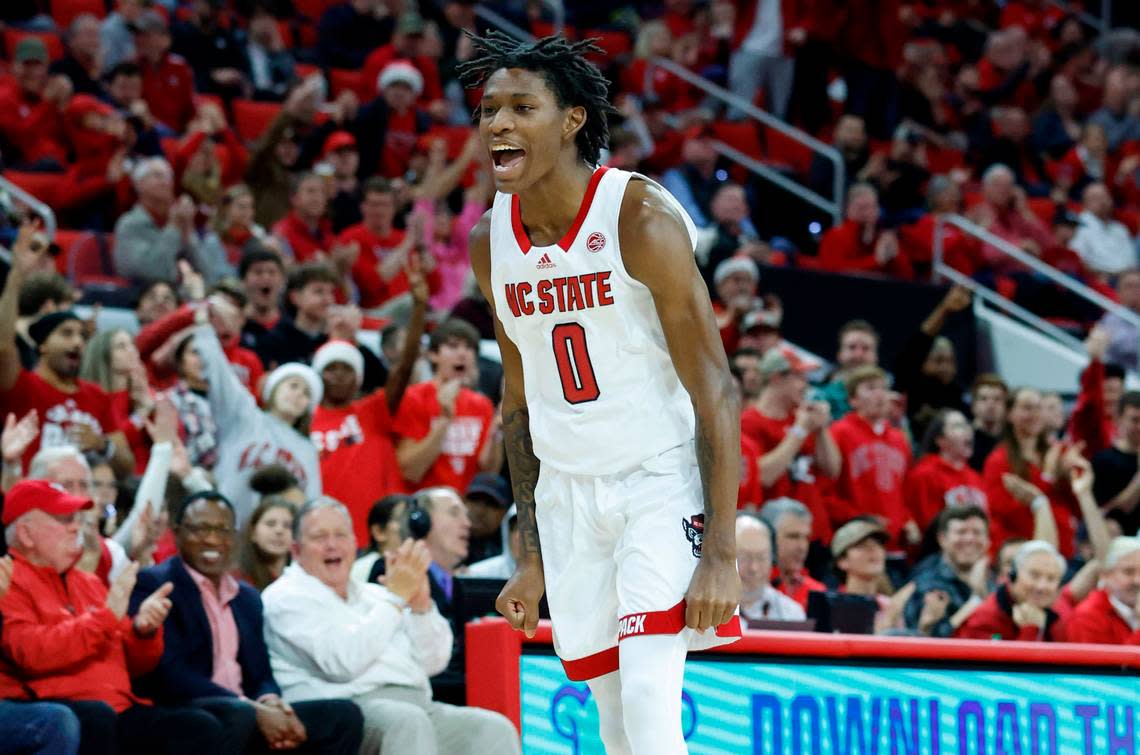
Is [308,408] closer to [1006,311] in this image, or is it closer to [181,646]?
[181,646]

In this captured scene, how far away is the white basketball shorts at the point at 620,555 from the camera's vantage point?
394cm

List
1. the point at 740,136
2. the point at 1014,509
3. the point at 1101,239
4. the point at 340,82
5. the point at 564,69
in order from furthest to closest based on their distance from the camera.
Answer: the point at 740,136 < the point at 1101,239 < the point at 340,82 < the point at 1014,509 < the point at 564,69

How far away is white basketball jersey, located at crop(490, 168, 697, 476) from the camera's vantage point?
13.3 ft

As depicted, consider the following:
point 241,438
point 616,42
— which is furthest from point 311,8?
point 241,438

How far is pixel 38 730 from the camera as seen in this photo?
5840 millimetres

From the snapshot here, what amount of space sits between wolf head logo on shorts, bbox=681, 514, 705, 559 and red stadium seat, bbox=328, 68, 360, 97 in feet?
33.2

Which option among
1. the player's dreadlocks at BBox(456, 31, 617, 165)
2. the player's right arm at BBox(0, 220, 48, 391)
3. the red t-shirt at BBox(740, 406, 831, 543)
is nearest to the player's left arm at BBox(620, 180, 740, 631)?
the player's dreadlocks at BBox(456, 31, 617, 165)

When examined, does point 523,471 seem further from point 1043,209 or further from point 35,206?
point 1043,209

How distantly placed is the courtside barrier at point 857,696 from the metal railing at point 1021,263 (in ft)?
26.3

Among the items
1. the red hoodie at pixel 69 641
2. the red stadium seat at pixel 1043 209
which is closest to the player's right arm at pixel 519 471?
the red hoodie at pixel 69 641

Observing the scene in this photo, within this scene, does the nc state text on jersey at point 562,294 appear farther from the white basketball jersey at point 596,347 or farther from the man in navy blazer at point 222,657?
the man in navy blazer at point 222,657

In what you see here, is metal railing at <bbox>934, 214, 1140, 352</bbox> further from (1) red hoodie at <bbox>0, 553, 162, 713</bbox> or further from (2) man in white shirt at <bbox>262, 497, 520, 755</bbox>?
(1) red hoodie at <bbox>0, 553, 162, 713</bbox>

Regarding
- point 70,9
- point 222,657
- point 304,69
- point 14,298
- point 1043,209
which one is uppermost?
point 70,9

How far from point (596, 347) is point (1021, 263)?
10562 mm
